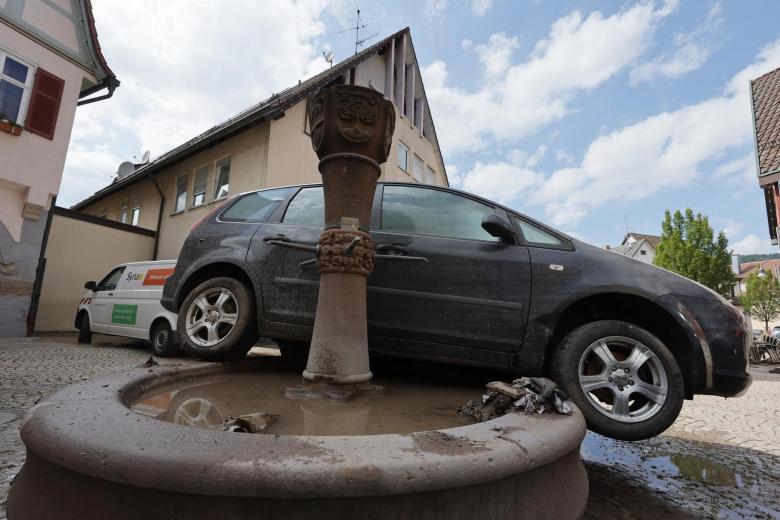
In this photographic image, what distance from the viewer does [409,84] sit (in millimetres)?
18688

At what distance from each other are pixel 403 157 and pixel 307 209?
14620 mm

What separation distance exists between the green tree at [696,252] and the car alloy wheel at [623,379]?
24821mm

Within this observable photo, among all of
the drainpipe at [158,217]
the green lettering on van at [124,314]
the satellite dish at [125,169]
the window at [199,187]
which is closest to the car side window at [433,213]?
the green lettering on van at [124,314]

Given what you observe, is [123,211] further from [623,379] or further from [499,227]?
[623,379]

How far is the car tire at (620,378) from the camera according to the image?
2529 mm

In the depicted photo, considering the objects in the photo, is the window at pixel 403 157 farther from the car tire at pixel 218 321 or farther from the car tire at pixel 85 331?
the car tire at pixel 218 321

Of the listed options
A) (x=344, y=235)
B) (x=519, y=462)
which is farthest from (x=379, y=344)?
(x=519, y=462)

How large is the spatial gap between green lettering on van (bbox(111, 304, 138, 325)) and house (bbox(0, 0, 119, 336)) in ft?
9.93

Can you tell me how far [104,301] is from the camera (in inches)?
364

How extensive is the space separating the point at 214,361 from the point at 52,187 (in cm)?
1014

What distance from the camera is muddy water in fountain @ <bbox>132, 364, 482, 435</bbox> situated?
204 cm

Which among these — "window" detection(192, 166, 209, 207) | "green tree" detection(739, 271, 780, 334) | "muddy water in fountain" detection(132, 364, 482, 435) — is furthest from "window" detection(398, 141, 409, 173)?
"green tree" detection(739, 271, 780, 334)

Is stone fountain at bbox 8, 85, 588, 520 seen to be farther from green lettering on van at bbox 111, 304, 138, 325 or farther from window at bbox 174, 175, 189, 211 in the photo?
window at bbox 174, 175, 189, 211

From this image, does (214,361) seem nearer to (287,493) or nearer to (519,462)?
(287,493)
